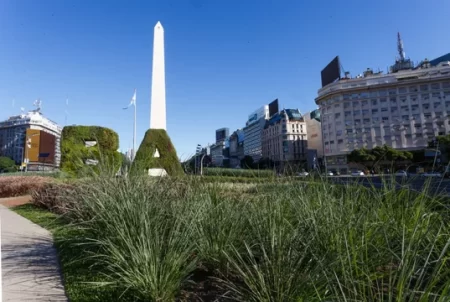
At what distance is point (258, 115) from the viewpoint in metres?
121

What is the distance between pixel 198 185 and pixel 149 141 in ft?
39.9

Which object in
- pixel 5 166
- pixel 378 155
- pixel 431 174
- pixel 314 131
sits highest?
pixel 314 131

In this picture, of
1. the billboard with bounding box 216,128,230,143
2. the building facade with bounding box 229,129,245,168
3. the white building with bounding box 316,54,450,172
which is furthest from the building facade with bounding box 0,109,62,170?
the billboard with bounding box 216,128,230,143

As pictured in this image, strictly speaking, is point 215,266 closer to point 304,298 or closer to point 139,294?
point 139,294

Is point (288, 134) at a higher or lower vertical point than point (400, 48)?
lower

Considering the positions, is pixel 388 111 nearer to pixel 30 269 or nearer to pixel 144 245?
pixel 144 245

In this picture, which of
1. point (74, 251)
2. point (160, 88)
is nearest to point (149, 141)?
point (160, 88)

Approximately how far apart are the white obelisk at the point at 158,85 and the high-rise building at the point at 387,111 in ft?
162

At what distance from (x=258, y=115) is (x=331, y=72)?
53.0 metres

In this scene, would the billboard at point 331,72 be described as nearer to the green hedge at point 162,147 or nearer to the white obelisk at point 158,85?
the white obelisk at point 158,85

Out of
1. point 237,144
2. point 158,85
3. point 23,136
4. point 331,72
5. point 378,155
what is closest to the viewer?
point 158,85

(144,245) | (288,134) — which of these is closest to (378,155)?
(288,134)

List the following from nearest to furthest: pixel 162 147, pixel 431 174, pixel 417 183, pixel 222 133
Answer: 1. pixel 431 174
2. pixel 417 183
3. pixel 162 147
4. pixel 222 133

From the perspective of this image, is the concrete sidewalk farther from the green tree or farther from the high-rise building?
the green tree
